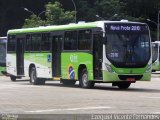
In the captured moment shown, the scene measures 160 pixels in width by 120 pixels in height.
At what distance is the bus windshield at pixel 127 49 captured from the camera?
27906 millimetres

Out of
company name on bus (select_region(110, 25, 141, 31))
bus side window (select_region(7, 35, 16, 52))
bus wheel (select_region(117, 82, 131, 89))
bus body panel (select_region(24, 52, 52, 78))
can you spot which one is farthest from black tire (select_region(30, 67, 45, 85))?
company name on bus (select_region(110, 25, 141, 31))

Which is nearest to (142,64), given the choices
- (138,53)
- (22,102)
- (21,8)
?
(138,53)

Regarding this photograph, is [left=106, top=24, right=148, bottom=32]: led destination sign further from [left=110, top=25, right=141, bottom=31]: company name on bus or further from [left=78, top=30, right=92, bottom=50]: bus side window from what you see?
[left=78, top=30, right=92, bottom=50]: bus side window

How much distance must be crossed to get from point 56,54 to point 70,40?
1732mm

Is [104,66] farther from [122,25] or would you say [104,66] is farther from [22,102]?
[22,102]

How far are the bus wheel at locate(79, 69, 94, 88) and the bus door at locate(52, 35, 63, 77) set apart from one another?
7.65 feet

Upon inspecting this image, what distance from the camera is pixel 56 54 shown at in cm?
3219

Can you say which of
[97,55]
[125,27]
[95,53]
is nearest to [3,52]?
[95,53]

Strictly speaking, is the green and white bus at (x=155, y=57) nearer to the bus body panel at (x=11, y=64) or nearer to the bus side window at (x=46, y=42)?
the bus body panel at (x=11, y=64)

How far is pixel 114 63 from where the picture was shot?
27.8 metres

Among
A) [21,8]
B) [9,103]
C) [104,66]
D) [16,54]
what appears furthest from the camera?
[21,8]

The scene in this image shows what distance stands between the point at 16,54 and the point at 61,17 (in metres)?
39.9

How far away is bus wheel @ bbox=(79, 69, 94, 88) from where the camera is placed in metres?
29.0

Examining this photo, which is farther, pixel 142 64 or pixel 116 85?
→ pixel 116 85
